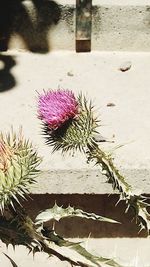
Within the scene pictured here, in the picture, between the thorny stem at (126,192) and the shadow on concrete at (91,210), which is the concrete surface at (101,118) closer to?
the shadow on concrete at (91,210)

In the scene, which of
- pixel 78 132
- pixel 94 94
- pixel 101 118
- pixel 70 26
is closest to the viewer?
pixel 78 132

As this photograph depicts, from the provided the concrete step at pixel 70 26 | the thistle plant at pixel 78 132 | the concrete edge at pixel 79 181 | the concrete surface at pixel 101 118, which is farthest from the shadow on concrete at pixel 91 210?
the concrete step at pixel 70 26

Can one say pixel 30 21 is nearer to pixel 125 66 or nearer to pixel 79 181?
pixel 125 66

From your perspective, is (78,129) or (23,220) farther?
(78,129)

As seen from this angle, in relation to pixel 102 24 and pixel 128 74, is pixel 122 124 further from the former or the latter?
pixel 102 24

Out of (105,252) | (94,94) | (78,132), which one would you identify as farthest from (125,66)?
(78,132)

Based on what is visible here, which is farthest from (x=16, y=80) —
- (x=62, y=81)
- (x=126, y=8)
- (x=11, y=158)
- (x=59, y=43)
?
(x=11, y=158)

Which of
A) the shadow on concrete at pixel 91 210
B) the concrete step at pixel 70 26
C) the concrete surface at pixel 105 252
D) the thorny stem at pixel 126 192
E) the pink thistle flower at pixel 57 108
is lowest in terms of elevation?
the concrete surface at pixel 105 252
